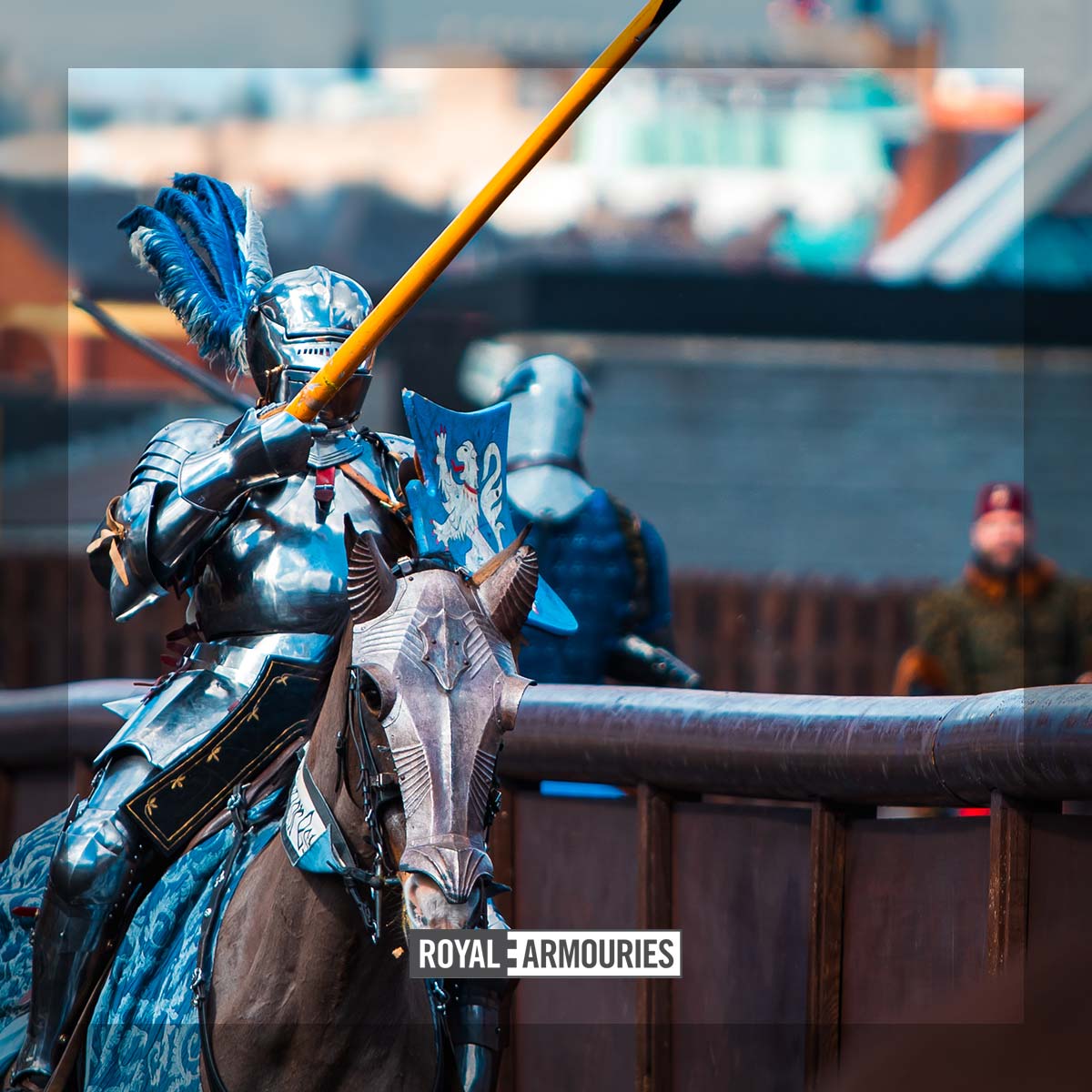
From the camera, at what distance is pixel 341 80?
1121 inches

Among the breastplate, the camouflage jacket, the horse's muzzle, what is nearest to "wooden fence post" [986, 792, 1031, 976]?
the horse's muzzle

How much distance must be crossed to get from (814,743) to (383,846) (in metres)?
1.10

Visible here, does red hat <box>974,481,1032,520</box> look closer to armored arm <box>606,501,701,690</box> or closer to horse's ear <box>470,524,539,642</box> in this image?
armored arm <box>606,501,701,690</box>

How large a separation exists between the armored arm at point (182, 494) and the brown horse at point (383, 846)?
399 millimetres

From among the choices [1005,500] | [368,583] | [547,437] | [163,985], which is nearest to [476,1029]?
[163,985]

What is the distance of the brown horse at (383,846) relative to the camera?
287 centimetres

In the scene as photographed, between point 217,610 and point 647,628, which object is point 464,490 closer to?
point 217,610

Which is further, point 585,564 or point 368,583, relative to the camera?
point 585,564

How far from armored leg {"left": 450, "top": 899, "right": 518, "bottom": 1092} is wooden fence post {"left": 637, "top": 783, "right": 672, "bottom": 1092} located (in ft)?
2.45

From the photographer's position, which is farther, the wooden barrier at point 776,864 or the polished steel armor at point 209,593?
the polished steel armor at point 209,593

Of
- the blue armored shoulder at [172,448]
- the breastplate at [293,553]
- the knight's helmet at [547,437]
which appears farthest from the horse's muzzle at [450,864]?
the knight's helmet at [547,437]

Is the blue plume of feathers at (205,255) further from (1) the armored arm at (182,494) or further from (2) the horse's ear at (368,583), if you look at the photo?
(2) the horse's ear at (368,583)

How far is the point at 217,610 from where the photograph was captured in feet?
12.5

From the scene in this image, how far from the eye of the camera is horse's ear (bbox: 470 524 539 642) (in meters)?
3.13
